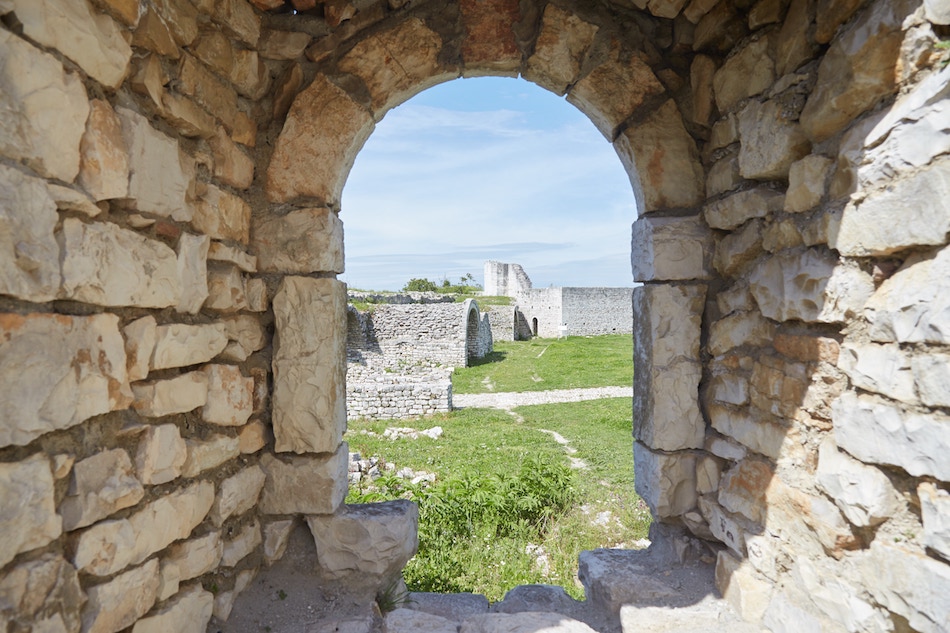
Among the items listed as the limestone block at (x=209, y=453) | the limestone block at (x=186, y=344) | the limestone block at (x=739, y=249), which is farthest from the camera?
the limestone block at (x=739, y=249)

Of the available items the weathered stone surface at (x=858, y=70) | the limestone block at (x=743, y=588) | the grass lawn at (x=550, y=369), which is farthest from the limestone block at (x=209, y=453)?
the grass lawn at (x=550, y=369)

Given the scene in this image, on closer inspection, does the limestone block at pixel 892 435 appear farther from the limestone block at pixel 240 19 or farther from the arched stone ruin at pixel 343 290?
the limestone block at pixel 240 19

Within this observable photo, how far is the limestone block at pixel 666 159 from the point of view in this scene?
2.48m

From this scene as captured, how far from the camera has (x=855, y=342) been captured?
166 cm

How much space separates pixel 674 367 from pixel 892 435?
1040 millimetres

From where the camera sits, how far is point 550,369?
54.0 feet

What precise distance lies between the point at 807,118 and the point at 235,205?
2.23m

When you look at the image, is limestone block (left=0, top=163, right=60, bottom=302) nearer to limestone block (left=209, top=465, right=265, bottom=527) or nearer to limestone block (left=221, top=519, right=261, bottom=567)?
limestone block (left=209, top=465, right=265, bottom=527)

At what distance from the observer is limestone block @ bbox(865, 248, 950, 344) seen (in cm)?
132

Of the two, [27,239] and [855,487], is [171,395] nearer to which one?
[27,239]

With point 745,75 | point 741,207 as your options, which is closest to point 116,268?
point 741,207

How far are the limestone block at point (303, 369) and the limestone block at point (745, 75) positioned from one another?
1921 mm

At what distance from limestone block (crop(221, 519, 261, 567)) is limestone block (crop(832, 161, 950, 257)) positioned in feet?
8.11

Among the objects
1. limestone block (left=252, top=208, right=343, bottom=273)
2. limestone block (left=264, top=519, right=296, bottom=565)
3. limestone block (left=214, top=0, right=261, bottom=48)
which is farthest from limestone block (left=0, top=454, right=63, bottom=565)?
limestone block (left=214, top=0, right=261, bottom=48)
